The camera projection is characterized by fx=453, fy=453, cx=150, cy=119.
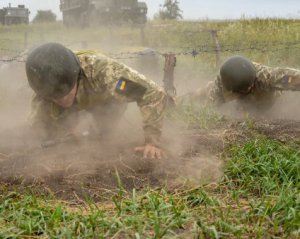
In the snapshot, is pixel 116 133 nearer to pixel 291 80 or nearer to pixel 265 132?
pixel 265 132

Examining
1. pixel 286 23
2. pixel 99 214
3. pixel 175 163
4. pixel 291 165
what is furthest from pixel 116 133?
pixel 286 23

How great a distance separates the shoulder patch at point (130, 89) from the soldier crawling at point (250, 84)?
2.63 meters

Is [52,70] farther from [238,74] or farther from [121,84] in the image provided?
[238,74]

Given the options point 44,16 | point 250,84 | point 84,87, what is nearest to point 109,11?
point 250,84

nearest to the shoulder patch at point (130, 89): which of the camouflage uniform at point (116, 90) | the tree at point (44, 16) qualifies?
the camouflage uniform at point (116, 90)

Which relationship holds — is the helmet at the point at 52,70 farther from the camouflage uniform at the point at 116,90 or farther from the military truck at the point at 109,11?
the military truck at the point at 109,11

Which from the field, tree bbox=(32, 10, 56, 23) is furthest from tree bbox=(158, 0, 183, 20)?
the field

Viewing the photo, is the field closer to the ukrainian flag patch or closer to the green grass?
the green grass

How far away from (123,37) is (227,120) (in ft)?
49.1

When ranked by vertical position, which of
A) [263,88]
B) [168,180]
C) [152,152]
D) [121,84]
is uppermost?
[121,84]

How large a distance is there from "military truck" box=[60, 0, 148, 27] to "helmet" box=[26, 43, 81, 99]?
2018 cm

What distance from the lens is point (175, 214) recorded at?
9.42ft

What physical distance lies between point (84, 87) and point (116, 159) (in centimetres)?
84

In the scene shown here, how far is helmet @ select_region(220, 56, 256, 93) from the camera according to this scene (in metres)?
6.69
